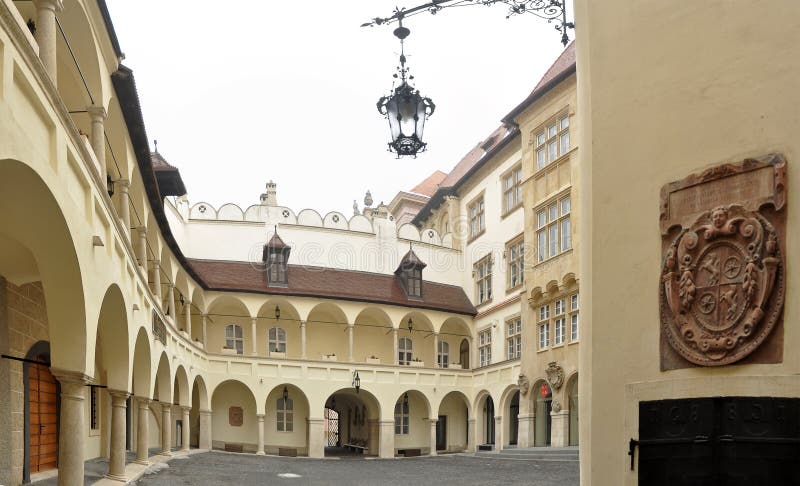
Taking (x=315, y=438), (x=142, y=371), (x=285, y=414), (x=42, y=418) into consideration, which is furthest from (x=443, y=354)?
(x=42, y=418)

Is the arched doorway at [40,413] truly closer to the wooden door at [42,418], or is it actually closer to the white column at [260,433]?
the wooden door at [42,418]

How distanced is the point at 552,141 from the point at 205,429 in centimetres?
1867

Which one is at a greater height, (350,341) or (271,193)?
(271,193)

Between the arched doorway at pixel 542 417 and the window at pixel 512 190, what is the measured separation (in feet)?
27.1

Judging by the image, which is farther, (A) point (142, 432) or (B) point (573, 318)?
(B) point (573, 318)

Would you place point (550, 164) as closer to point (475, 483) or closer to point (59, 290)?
point (475, 483)

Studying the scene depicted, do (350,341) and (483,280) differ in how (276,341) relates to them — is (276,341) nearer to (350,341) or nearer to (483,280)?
(350,341)

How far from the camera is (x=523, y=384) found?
112ft

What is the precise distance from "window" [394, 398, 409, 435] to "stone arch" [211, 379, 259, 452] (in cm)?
683

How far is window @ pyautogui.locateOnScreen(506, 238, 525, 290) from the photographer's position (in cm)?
3700

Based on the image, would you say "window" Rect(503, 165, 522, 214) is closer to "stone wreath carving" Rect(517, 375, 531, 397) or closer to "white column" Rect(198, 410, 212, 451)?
"stone wreath carving" Rect(517, 375, 531, 397)

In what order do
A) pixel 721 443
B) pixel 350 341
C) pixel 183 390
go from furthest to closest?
pixel 350 341, pixel 183 390, pixel 721 443

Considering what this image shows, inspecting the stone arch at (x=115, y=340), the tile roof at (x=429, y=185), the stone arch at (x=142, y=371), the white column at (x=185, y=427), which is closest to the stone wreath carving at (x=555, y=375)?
the white column at (x=185, y=427)

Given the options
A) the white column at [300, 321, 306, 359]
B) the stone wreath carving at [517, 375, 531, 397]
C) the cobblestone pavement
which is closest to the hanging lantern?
the cobblestone pavement
